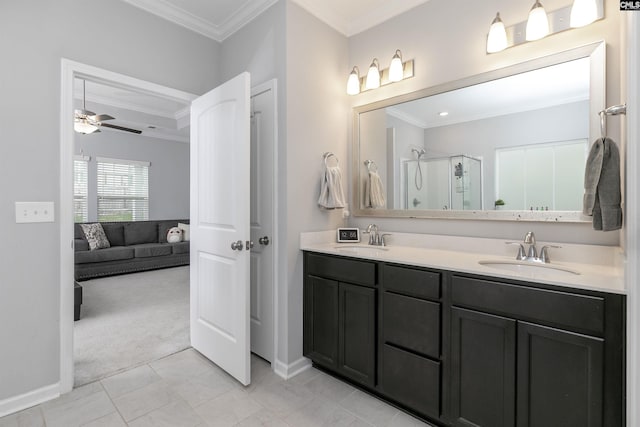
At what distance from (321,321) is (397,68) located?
1900 millimetres

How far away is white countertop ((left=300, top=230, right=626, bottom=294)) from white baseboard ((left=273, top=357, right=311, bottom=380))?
82 centimetres

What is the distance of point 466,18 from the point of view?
2045mm

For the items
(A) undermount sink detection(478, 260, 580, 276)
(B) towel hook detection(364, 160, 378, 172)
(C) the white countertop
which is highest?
(B) towel hook detection(364, 160, 378, 172)

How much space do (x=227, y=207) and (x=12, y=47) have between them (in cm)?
147

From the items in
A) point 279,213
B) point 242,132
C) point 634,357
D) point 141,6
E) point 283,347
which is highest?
point 141,6

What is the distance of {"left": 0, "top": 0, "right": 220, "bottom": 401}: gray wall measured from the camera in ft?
5.84

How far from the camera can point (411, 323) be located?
1.73 meters

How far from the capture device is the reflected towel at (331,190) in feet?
7.73

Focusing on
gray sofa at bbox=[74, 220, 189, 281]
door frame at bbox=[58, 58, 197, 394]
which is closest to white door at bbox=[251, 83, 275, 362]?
door frame at bbox=[58, 58, 197, 394]

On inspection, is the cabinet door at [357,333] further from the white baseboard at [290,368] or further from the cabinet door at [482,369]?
the cabinet door at [482,369]

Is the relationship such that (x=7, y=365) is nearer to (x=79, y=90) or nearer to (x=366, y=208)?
(x=366, y=208)

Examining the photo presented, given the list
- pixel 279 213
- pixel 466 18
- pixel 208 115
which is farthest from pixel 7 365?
pixel 466 18

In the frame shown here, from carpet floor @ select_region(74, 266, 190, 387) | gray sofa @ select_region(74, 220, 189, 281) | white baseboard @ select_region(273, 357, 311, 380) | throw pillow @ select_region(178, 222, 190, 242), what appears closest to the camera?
white baseboard @ select_region(273, 357, 311, 380)

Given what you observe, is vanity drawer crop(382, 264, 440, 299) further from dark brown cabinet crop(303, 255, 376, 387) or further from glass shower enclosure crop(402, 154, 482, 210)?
glass shower enclosure crop(402, 154, 482, 210)
